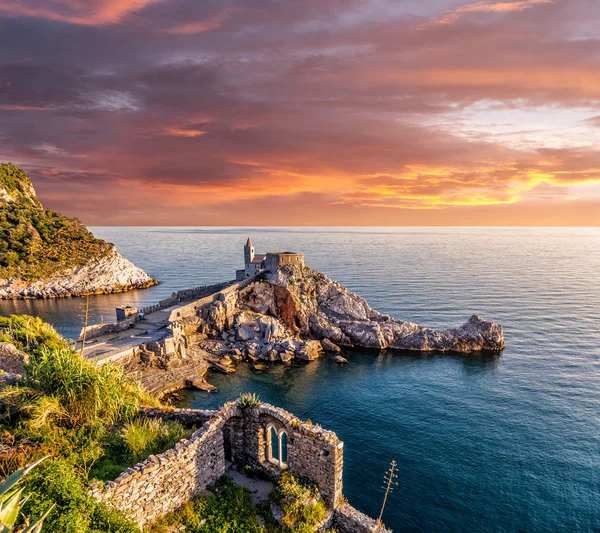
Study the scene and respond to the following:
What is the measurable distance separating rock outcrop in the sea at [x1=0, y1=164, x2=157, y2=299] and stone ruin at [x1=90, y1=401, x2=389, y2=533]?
9636 centimetres

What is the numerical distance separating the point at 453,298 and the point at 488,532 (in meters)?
66.4

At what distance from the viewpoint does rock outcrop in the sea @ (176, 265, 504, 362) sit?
57.3 metres

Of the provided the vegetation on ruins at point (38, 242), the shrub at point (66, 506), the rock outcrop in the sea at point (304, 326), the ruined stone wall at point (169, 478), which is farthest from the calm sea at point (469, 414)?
the vegetation on ruins at point (38, 242)

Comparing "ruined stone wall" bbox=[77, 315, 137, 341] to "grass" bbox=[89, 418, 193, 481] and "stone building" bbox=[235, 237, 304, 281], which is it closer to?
"stone building" bbox=[235, 237, 304, 281]

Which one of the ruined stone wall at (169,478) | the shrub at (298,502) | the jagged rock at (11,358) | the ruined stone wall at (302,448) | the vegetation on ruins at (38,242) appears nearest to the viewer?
the ruined stone wall at (169,478)

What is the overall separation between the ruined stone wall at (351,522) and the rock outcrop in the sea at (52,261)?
331 ft

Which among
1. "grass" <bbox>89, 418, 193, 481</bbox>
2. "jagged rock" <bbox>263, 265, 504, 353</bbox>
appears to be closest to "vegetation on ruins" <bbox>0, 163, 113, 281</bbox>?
"jagged rock" <bbox>263, 265, 504, 353</bbox>

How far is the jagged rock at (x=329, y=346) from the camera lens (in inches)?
2322

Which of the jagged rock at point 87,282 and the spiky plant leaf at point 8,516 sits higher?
the spiky plant leaf at point 8,516

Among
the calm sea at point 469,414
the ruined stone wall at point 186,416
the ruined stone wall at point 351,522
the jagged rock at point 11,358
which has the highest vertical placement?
the jagged rock at point 11,358

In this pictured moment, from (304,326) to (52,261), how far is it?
82190mm

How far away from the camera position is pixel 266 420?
18.8m

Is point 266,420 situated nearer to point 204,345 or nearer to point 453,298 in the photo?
point 204,345

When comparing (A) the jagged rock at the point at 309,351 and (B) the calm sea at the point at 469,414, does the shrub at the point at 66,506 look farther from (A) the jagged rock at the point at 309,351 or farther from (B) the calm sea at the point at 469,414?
(A) the jagged rock at the point at 309,351
